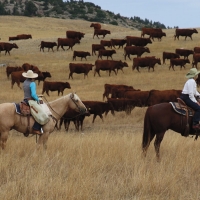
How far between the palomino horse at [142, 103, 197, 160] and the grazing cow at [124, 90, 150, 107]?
10.2 meters

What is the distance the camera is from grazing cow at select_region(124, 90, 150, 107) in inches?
784

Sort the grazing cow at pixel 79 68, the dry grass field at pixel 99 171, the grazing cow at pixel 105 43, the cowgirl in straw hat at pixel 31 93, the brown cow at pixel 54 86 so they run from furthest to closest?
the grazing cow at pixel 105 43 → the grazing cow at pixel 79 68 → the brown cow at pixel 54 86 → the cowgirl in straw hat at pixel 31 93 → the dry grass field at pixel 99 171

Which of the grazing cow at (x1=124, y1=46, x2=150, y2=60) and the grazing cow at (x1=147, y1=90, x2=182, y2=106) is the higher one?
the grazing cow at (x1=124, y1=46, x2=150, y2=60)

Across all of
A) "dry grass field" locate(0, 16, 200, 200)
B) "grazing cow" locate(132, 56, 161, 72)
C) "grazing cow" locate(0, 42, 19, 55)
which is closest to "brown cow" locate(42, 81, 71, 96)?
"grazing cow" locate(132, 56, 161, 72)

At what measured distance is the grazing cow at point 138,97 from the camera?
65.3ft

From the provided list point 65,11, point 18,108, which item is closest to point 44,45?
point 18,108

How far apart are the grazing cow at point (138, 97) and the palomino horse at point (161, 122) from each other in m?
10.2

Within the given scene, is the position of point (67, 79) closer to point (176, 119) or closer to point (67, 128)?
point (67, 128)

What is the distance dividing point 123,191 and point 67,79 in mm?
26791

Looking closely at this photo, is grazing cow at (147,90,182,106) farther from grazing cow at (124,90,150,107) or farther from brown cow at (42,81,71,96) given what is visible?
brown cow at (42,81,71,96)

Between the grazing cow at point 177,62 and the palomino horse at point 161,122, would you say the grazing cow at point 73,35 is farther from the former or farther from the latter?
the palomino horse at point 161,122

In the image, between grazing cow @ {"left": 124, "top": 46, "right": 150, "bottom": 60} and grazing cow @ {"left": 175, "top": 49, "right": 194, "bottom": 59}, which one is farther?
grazing cow @ {"left": 124, "top": 46, "right": 150, "bottom": 60}

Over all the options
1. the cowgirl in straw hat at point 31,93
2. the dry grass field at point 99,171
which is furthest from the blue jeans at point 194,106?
the cowgirl in straw hat at point 31,93

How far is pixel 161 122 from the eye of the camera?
8.97 m
